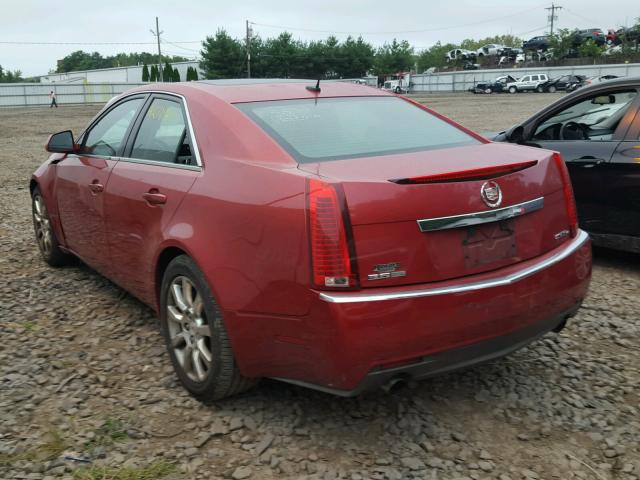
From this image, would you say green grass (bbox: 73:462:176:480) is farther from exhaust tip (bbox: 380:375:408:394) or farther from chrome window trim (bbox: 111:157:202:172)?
chrome window trim (bbox: 111:157:202:172)

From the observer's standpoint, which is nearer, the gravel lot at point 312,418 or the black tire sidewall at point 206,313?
the gravel lot at point 312,418

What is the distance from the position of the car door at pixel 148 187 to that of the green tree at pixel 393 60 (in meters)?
95.3

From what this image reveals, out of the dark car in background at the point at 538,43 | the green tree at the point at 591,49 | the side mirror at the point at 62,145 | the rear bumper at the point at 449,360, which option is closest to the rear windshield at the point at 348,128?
the rear bumper at the point at 449,360

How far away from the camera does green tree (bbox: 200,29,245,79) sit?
83438 mm

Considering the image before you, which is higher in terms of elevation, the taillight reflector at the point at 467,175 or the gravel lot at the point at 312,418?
the taillight reflector at the point at 467,175

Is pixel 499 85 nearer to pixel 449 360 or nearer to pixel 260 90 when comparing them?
pixel 260 90

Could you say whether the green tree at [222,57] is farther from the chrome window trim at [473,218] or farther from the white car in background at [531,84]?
the chrome window trim at [473,218]

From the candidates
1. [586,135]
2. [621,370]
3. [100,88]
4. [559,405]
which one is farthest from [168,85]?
[100,88]

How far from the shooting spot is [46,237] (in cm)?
557

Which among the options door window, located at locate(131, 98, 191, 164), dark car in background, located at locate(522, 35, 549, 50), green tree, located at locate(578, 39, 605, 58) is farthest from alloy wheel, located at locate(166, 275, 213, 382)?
dark car in background, located at locate(522, 35, 549, 50)

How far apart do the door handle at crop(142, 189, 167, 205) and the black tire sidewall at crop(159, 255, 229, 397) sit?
0.35 m

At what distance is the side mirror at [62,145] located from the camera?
4.68 metres

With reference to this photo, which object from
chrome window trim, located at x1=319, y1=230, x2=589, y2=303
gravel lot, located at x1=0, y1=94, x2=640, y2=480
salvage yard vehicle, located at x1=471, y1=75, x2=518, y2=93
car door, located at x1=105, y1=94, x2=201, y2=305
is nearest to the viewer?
chrome window trim, located at x1=319, y1=230, x2=589, y2=303

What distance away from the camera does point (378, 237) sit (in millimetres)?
2551
